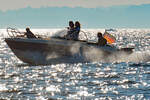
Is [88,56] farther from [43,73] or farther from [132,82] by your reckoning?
[132,82]

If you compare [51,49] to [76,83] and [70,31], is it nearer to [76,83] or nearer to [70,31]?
[70,31]

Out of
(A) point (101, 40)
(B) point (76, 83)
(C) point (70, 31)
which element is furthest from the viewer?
(A) point (101, 40)

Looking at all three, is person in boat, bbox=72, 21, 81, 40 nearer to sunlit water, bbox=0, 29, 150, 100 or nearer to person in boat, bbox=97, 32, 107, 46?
person in boat, bbox=97, 32, 107, 46

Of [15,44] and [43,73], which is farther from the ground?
[15,44]

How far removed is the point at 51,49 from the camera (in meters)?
23.8

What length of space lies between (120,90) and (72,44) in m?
9.46

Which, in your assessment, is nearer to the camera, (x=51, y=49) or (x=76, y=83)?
(x=76, y=83)

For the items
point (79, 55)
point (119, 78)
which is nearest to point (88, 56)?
point (79, 55)

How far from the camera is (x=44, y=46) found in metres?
23.7

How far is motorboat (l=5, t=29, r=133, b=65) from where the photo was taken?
23.6 meters

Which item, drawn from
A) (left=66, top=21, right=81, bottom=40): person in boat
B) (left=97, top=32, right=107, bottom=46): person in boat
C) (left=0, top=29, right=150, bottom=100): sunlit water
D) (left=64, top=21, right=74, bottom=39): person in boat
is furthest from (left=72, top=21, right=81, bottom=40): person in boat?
(left=0, top=29, right=150, bottom=100): sunlit water

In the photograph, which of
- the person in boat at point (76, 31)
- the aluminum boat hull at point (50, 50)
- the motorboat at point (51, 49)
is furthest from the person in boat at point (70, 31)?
the aluminum boat hull at point (50, 50)

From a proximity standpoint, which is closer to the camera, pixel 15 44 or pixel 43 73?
pixel 43 73

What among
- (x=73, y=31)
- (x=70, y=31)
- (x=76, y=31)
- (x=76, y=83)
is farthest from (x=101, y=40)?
(x=76, y=83)
